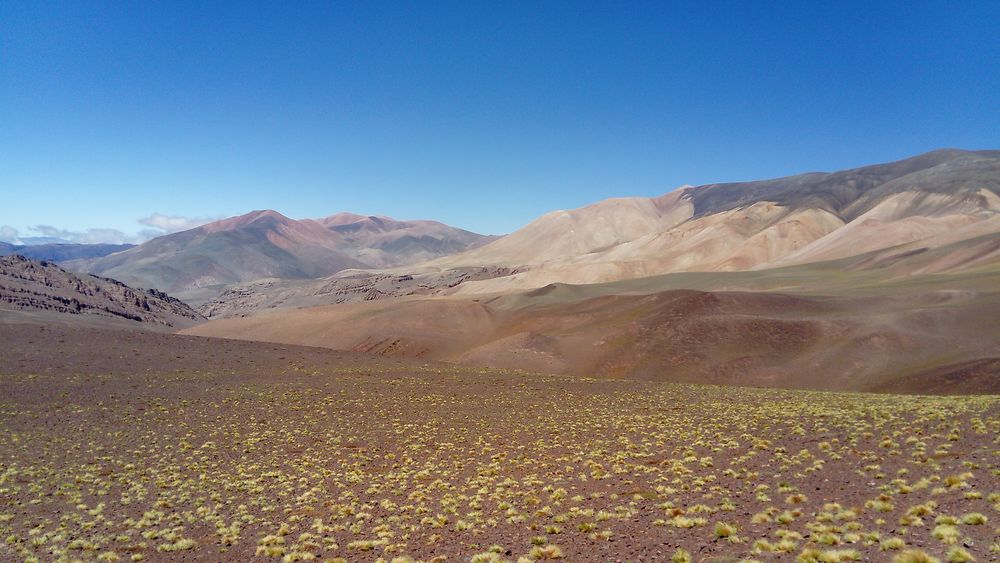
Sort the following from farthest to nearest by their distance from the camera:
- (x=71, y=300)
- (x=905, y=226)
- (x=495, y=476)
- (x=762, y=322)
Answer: (x=905, y=226) < (x=71, y=300) < (x=762, y=322) < (x=495, y=476)

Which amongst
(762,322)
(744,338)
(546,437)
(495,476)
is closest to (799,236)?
(762,322)

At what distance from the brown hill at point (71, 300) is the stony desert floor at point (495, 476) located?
179ft

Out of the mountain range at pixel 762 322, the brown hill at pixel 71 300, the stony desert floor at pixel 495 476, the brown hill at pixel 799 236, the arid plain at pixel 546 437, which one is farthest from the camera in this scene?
the brown hill at pixel 799 236

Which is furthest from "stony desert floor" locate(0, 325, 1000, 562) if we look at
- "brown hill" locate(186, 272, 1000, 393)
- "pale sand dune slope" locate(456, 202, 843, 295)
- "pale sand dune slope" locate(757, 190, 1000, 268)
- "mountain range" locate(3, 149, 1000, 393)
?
"pale sand dune slope" locate(456, 202, 843, 295)

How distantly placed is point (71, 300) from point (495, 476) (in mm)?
101452

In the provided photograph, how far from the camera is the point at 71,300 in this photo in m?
91.6

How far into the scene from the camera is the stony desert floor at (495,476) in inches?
433

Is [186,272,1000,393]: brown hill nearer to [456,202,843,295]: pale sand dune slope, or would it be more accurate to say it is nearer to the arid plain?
the arid plain

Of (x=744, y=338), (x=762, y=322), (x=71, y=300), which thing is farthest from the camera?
(x=71, y=300)

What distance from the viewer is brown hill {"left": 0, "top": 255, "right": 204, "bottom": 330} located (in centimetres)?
7694

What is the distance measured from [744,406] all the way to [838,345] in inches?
782

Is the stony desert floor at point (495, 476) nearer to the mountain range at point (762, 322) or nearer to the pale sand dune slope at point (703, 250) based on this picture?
the mountain range at point (762, 322)

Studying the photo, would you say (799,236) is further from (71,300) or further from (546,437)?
(71,300)

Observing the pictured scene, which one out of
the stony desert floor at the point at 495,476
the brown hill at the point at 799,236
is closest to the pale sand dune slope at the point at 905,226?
the brown hill at the point at 799,236
